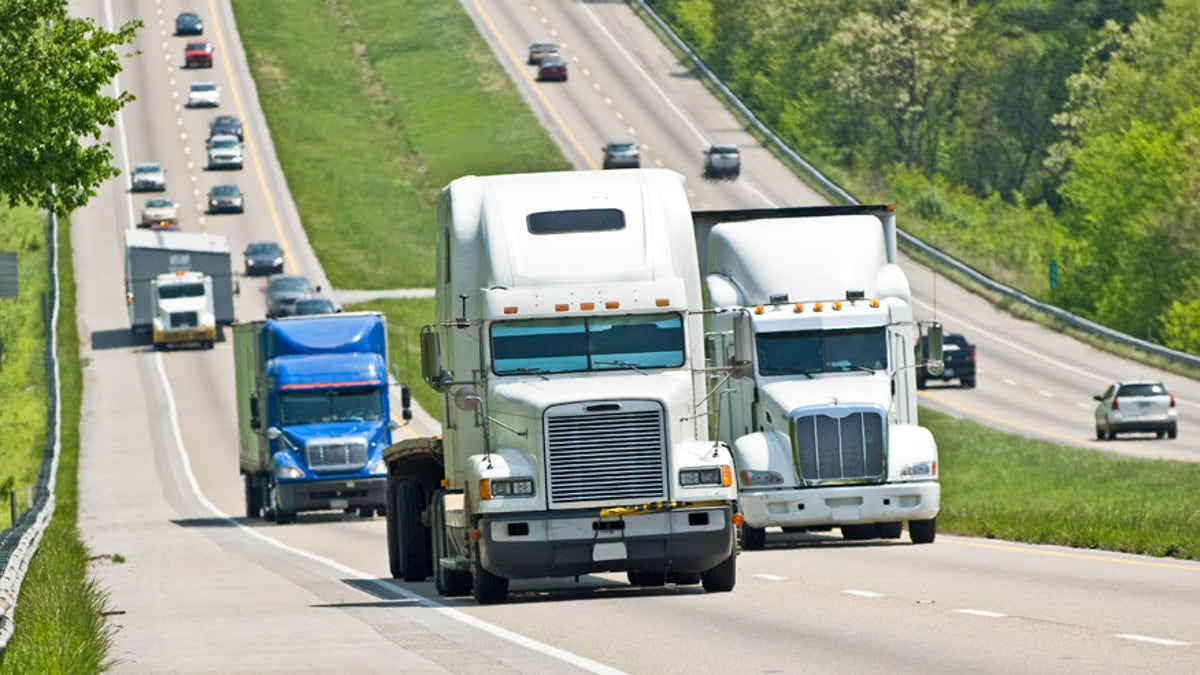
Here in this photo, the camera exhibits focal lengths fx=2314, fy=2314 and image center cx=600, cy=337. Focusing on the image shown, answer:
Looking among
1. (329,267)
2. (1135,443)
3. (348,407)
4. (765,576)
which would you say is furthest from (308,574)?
(329,267)

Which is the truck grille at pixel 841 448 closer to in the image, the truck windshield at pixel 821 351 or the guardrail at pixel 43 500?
the truck windshield at pixel 821 351

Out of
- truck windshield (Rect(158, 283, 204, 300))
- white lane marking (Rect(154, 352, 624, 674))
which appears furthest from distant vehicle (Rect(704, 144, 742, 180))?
white lane marking (Rect(154, 352, 624, 674))

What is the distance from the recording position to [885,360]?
96.7ft

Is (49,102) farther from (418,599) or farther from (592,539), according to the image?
(592,539)

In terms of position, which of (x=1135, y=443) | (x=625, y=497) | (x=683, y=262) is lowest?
(x=1135, y=443)

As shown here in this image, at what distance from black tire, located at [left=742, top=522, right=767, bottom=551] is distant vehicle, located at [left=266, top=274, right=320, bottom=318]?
165 ft

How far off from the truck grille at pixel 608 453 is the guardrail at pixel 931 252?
2134 inches

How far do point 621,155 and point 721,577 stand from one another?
258ft

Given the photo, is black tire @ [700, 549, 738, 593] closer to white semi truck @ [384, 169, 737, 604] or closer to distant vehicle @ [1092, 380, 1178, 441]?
white semi truck @ [384, 169, 737, 604]

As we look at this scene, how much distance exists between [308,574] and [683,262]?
7991 millimetres

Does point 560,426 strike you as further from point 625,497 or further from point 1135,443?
point 1135,443

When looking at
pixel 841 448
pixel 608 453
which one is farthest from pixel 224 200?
pixel 608 453

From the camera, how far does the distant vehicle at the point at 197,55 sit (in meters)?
123

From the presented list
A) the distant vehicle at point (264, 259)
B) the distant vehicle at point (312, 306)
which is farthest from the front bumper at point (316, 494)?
the distant vehicle at point (264, 259)
